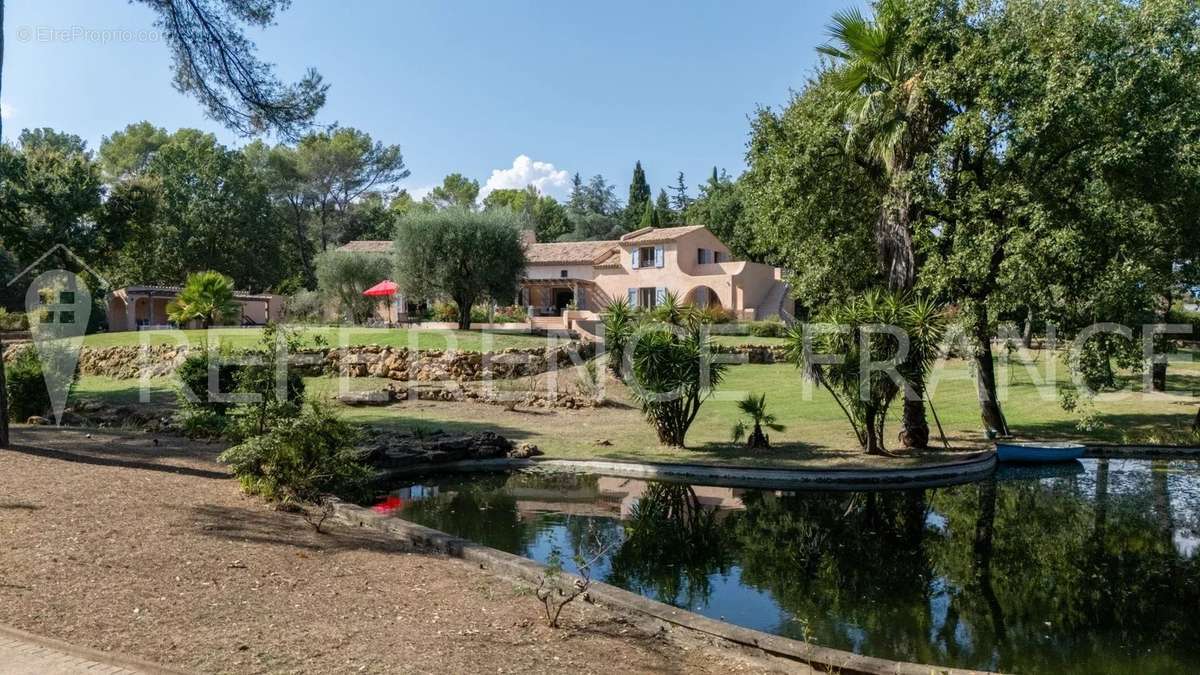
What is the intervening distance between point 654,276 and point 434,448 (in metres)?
30.0

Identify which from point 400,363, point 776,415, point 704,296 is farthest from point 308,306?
point 776,415

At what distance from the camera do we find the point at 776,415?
2020 centimetres

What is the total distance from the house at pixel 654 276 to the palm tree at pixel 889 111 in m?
22.3

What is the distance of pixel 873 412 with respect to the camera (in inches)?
604

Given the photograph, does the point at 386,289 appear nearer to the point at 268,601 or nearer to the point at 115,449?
the point at 115,449

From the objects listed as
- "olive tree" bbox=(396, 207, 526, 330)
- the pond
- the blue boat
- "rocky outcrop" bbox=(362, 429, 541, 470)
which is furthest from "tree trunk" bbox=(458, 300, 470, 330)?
the blue boat

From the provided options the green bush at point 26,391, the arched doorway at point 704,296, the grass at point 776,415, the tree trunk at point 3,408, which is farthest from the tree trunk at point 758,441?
the arched doorway at point 704,296

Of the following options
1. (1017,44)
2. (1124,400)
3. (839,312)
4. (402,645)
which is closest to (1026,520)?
(839,312)

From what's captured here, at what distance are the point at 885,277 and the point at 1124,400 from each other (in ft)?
37.1

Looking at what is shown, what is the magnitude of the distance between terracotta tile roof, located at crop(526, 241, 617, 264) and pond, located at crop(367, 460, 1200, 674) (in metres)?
33.6

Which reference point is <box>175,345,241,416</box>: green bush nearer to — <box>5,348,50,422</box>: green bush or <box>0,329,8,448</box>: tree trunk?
<box>5,348,50,422</box>: green bush

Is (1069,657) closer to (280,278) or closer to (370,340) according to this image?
(370,340)

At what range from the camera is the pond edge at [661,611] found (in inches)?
222

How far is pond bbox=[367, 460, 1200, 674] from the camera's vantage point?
720 centimetres
